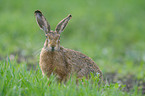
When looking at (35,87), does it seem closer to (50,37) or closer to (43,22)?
(50,37)

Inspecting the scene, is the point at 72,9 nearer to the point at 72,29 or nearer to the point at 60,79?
the point at 72,29

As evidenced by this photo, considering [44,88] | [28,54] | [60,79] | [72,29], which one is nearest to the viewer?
[44,88]

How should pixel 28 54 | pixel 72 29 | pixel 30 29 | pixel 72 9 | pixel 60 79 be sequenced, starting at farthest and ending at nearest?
→ pixel 72 9 < pixel 72 29 < pixel 30 29 < pixel 28 54 < pixel 60 79

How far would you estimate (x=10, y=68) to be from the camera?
407 centimetres

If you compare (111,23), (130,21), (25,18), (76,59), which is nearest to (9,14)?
(25,18)

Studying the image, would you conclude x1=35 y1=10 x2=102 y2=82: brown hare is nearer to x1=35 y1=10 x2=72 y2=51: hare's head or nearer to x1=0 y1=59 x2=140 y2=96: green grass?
x1=35 y1=10 x2=72 y2=51: hare's head

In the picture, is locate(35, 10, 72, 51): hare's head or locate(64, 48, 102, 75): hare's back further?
locate(64, 48, 102, 75): hare's back

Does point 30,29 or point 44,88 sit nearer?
point 44,88

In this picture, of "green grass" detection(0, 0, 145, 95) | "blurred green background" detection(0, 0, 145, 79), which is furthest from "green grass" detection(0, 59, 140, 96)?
"blurred green background" detection(0, 0, 145, 79)

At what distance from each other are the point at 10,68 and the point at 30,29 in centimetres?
687

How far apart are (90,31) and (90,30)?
46 millimetres

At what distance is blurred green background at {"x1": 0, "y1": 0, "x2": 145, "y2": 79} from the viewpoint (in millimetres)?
8625

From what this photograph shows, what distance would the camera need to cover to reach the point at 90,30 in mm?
11305

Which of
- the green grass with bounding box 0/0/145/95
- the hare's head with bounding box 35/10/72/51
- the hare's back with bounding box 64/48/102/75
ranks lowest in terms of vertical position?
the hare's back with bounding box 64/48/102/75
